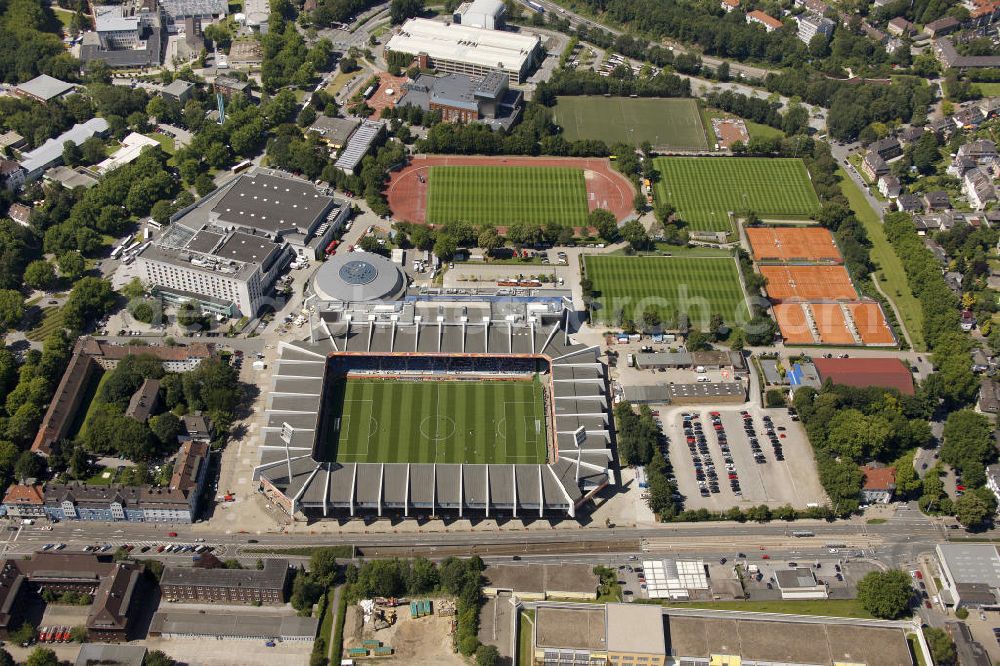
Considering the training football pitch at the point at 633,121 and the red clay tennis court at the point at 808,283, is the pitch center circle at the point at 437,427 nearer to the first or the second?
the red clay tennis court at the point at 808,283

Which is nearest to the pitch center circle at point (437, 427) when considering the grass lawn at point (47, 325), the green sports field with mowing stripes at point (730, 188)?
the grass lawn at point (47, 325)

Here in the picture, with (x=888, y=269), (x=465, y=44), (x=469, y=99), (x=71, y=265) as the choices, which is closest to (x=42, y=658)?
(x=71, y=265)

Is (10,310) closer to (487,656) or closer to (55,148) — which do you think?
(55,148)

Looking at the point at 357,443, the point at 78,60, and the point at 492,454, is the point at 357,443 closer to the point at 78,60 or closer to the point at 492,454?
the point at 492,454

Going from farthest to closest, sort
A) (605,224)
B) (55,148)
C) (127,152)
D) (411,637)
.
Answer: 1. (127,152)
2. (55,148)
3. (605,224)
4. (411,637)

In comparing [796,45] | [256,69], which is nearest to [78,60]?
[256,69]

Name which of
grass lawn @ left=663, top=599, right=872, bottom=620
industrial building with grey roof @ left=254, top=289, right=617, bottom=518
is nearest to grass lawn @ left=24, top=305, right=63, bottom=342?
industrial building with grey roof @ left=254, top=289, right=617, bottom=518

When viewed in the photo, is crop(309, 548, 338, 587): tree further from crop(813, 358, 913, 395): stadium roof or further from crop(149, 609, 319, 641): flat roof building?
crop(813, 358, 913, 395): stadium roof
